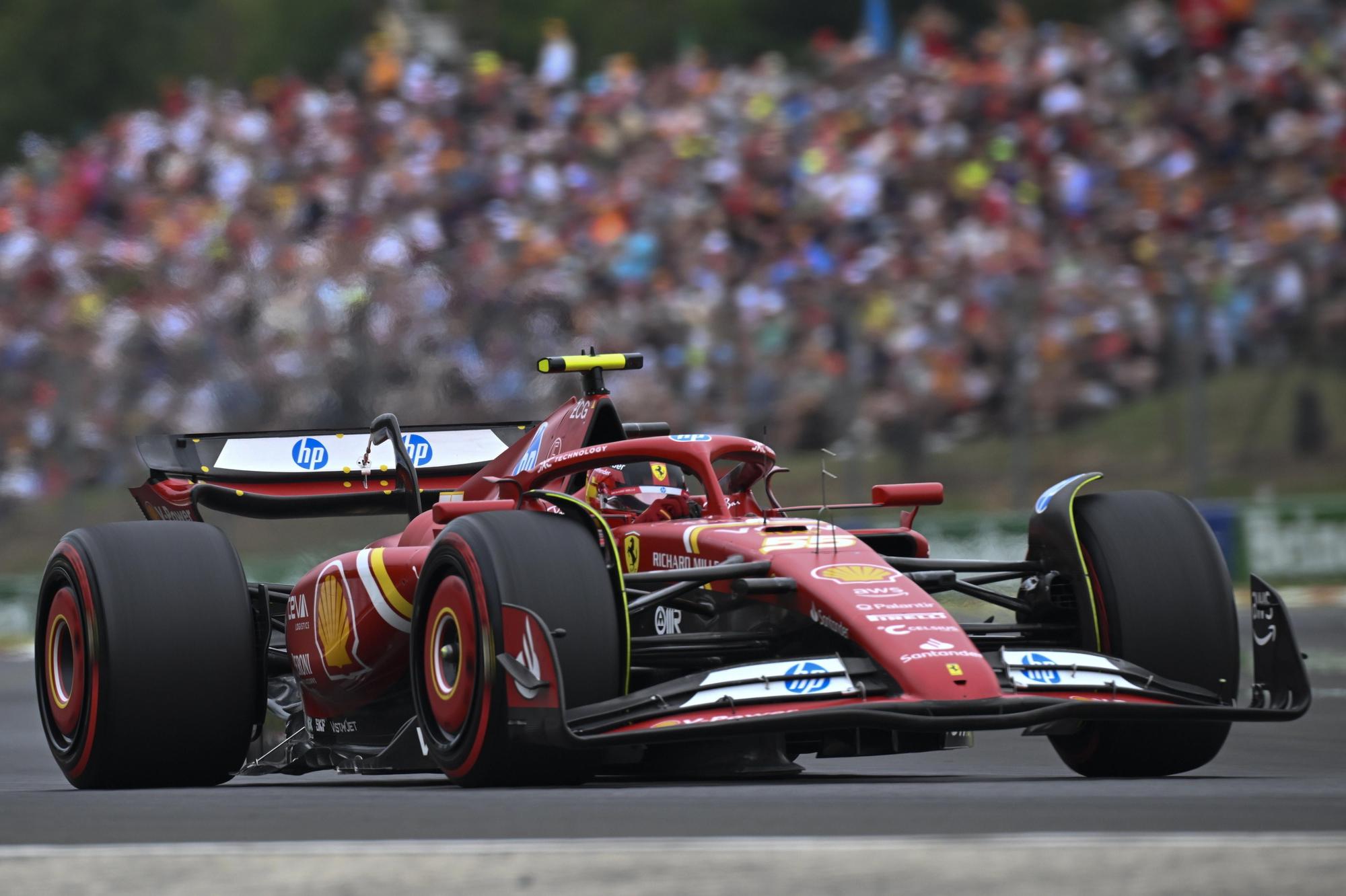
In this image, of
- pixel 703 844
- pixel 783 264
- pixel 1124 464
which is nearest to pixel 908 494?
pixel 703 844

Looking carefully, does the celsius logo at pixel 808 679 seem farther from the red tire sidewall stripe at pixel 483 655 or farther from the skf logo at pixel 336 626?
the skf logo at pixel 336 626

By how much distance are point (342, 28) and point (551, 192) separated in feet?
24.2

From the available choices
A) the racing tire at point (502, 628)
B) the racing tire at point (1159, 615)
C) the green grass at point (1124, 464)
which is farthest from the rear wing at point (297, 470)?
the green grass at point (1124, 464)

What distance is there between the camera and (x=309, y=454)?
8906mm

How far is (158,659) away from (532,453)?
5.28ft

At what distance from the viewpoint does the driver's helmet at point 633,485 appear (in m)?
7.16

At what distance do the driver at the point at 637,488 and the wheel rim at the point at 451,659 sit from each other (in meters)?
0.98

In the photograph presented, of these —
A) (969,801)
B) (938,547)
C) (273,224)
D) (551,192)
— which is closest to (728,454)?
(969,801)

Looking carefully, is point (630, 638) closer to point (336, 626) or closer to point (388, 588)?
point (388, 588)

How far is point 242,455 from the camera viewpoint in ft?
28.9

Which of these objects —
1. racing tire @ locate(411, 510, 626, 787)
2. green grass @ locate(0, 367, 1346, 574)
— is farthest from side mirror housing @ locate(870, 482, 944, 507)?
green grass @ locate(0, 367, 1346, 574)

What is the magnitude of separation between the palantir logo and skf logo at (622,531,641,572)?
1.42 metres

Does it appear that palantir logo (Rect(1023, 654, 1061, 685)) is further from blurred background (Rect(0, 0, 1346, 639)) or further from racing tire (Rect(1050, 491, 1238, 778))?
blurred background (Rect(0, 0, 1346, 639))

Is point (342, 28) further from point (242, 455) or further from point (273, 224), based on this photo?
point (242, 455)
